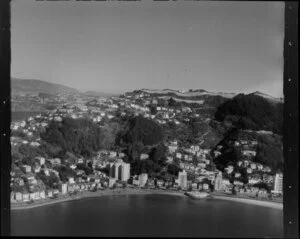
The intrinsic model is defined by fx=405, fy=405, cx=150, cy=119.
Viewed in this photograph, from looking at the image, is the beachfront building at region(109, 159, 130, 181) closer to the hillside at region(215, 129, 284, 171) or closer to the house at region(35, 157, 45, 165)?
the house at region(35, 157, 45, 165)

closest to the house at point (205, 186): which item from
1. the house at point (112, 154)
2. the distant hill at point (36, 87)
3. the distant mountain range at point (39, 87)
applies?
the house at point (112, 154)

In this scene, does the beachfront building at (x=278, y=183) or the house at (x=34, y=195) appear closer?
the beachfront building at (x=278, y=183)

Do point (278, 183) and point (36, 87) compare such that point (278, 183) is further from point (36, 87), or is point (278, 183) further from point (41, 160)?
point (36, 87)

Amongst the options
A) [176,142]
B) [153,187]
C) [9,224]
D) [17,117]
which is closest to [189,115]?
[176,142]

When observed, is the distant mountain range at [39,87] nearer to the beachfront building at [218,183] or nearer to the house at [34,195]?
the house at [34,195]

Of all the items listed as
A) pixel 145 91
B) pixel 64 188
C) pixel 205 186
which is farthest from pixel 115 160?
pixel 205 186

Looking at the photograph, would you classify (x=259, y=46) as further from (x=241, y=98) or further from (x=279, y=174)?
(x=279, y=174)

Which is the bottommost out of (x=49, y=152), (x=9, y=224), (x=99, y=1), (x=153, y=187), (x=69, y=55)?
(x=9, y=224)

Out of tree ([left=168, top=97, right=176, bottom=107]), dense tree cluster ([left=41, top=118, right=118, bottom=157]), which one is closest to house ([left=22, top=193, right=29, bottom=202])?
dense tree cluster ([left=41, top=118, right=118, bottom=157])
